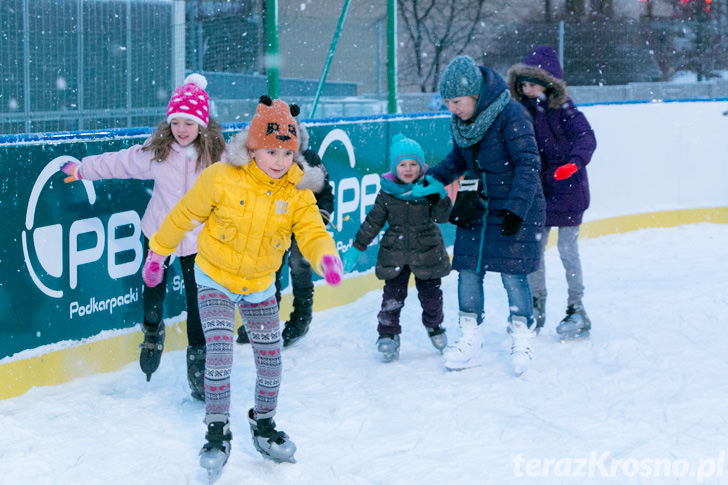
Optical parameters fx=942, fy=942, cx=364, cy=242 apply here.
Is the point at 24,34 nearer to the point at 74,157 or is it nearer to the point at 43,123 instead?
the point at 43,123

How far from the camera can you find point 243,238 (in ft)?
11.8

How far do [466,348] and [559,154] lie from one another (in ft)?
4.68

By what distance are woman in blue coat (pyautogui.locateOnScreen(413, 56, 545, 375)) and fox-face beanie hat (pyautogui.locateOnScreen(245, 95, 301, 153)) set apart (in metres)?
1.45

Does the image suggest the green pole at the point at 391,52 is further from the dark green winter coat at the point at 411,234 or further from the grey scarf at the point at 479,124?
the grey scarf at the point at 479,124

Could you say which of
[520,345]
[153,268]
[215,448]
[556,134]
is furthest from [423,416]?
[556,134]

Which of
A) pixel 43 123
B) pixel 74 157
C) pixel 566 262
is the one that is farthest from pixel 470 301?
pixel 43 123

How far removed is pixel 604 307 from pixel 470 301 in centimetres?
192

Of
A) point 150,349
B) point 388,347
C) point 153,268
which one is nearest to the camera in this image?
point 153,268

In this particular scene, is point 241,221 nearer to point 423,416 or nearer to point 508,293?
point 423,416

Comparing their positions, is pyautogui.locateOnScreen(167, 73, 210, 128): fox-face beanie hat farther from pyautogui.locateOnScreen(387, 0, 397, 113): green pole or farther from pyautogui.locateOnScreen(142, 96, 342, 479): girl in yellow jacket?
pyautogui.locateOnScreen(387, 0, 397, 113): green pole

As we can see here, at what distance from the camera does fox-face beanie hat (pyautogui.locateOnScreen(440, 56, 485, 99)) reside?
15.8 ft

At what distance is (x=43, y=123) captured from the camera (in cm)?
572

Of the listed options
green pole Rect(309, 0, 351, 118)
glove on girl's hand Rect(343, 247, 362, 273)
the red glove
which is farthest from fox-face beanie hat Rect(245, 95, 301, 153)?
green pole Rect(309, 0, 351, 118)

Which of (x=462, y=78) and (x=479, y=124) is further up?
(x=462, y=78)
